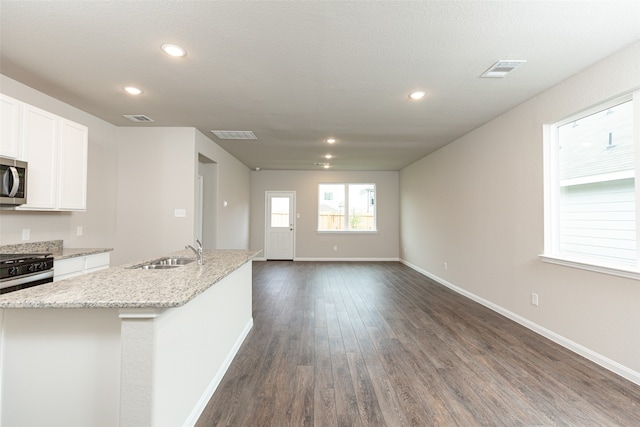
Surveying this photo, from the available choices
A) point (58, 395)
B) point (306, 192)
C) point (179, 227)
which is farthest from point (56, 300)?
point (306, 192)

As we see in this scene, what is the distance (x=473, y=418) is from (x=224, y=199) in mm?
5295

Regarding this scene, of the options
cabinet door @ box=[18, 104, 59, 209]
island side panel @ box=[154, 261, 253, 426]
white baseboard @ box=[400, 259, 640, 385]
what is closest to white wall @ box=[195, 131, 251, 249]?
cabinet door @ box=[18, 104, 59, 209]

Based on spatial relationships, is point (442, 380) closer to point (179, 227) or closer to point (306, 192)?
point (179, 227)

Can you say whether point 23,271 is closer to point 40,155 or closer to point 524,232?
point 40,155

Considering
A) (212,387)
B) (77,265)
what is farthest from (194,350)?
(77,265)

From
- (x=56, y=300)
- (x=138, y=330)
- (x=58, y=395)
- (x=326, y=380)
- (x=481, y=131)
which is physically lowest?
(x=326, y=380)

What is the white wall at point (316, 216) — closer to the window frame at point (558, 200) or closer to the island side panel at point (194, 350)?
the window frame at point (558, 200)

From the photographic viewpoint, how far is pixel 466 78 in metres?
2.81

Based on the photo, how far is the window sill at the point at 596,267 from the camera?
2279 millimetres

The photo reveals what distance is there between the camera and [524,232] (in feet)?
11.2

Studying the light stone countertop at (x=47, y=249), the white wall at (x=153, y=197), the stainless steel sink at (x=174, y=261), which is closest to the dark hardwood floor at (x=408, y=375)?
the stainless steel sink at (x=174, y=261)

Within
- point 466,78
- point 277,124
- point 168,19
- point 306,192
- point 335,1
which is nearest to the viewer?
point 335,1

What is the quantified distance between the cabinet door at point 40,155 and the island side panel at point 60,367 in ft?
6.43

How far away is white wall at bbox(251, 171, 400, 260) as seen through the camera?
8258 mm
